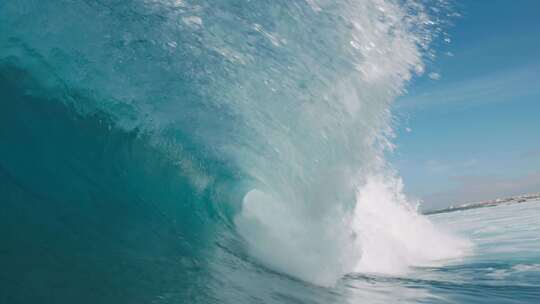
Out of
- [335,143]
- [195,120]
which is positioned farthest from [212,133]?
[335,143]

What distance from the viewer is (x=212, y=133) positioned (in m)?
10.3

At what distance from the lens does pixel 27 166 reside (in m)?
6.21

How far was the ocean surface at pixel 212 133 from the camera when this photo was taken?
6031 millimetres

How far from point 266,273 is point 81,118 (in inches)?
164

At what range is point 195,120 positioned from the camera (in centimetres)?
961

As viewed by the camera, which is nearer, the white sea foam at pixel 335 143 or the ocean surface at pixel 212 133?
the ocean surface at pixel 212 133

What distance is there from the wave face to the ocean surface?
1.1 inches

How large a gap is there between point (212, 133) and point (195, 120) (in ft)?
2.62

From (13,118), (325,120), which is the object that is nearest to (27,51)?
(13,118)

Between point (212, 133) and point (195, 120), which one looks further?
point (212, 133)

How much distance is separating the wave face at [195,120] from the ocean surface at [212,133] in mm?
28

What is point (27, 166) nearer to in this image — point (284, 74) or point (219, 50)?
point (219, 50)

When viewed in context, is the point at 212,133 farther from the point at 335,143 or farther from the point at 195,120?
the point at 335,143

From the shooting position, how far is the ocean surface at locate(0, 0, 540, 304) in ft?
19.8
